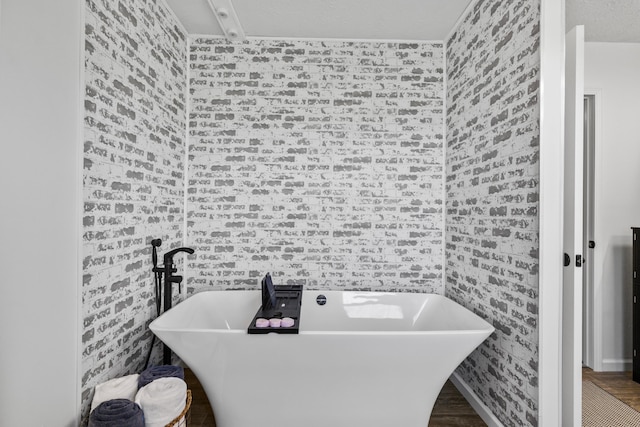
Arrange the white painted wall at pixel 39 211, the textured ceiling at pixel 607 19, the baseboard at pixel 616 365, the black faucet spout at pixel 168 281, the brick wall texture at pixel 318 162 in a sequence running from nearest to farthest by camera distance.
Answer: the white painted wall at pixel 39 211, the black faucet spout at pixel 168 281, the textured ceiling at pixel 607 19, the brick wall texture at pixel 318 162, the baseboard at pixel 616 365

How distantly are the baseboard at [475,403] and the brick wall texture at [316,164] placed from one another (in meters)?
0.74

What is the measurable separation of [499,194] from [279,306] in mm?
1538

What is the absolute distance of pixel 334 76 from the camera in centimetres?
307

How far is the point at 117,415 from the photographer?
1463 mm

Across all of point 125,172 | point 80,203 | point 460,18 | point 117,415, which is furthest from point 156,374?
point 460,18

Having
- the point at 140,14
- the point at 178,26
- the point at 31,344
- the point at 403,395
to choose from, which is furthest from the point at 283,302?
the point at 178,26

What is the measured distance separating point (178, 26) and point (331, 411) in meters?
2.96

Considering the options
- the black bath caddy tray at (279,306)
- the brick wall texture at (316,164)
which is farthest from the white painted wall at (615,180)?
the black bath caddy tray at (279,306)

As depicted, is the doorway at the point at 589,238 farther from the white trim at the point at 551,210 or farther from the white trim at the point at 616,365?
the white trim at the point at 551,210

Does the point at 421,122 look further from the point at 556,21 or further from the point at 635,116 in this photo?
the point at 635,116

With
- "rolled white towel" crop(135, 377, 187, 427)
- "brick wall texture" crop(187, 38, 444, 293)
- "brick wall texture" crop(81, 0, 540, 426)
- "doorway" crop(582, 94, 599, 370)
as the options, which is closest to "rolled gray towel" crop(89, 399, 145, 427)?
"rolled white towel" crop(135, 377, 187, 427)

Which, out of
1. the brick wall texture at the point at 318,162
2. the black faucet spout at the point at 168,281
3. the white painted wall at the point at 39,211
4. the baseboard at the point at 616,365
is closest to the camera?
the white painted wall at the point at 39,211

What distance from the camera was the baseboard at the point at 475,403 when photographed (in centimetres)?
217

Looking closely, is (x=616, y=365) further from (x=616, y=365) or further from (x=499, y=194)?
(x=499, y=194)
